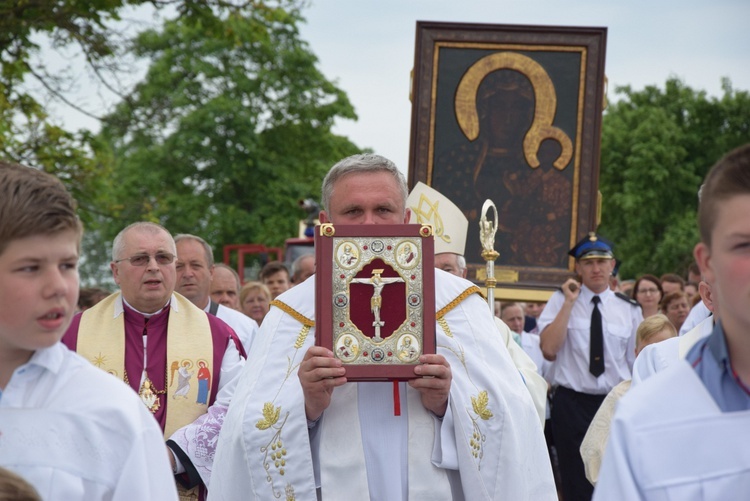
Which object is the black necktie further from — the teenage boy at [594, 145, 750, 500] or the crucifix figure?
the teenage boy at [594, 145, 750, 500]

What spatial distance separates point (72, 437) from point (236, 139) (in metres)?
30.9

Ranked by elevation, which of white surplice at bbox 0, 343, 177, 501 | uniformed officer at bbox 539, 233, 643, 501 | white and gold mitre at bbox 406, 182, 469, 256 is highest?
white and gold mitre at bbox 406, 182, 469, 256

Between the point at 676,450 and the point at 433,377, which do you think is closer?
the point at 676,450

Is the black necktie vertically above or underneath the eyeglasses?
underneath

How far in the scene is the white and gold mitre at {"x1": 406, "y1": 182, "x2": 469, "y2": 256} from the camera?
24.3 ft

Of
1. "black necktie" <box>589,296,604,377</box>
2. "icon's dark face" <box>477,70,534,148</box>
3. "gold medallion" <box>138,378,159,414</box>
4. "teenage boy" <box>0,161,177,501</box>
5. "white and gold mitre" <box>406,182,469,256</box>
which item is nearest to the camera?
"teenage boy" <box>0,161,177,501</box>

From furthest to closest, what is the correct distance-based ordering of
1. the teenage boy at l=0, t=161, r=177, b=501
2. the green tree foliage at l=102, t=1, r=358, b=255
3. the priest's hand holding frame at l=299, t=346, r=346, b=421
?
1. the green tree foliage at l=102, t=1, r=358, b=255
2. the priest's hand holding frame at l=299, t=346, r=346, b=421
3. the teenage boy at l=0, t=161, r=177, b=501

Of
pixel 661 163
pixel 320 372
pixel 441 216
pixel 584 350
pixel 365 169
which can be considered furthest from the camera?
pixel 661 163

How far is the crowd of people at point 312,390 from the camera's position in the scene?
256 centimetres

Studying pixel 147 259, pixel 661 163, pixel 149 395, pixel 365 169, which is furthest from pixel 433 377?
pixel 661 163

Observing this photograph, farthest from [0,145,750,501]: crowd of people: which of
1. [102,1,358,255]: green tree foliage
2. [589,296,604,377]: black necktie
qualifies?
[102,1,358,255]: green tree foliage

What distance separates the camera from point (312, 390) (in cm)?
408

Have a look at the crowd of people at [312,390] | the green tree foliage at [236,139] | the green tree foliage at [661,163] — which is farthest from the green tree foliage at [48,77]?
the green tree foliage at [661,163]

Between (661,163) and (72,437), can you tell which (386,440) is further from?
(661,163)
